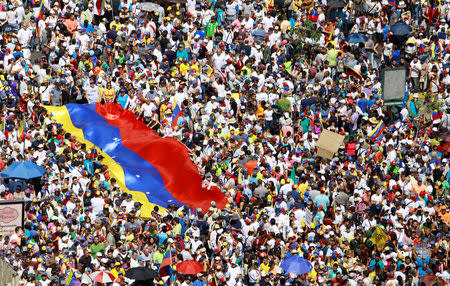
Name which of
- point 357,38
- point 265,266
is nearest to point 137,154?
point 265,266

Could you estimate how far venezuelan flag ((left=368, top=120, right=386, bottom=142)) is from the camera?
175ft

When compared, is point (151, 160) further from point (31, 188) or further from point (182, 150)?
point (31, 188)

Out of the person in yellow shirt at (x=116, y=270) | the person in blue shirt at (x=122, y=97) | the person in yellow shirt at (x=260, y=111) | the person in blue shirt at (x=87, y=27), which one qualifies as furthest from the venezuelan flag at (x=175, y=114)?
the person in yellow shirt at (x=116, y=270)

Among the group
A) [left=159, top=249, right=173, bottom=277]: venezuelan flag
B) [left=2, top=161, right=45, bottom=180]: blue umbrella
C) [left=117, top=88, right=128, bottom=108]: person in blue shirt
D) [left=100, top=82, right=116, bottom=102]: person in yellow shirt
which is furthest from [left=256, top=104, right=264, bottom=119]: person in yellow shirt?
[left=159, top=249, right=173, bottom=277]: venezuelan flag

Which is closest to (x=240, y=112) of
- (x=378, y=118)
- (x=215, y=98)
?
(x=215, y=98)

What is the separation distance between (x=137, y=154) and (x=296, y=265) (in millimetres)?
8987

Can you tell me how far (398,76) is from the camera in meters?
55.2

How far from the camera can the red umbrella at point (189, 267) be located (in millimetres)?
44938

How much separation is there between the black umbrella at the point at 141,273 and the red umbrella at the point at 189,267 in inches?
36.6

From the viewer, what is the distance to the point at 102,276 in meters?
43.9

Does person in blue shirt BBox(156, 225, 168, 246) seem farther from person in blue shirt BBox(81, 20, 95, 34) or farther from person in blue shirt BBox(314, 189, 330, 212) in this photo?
person in blue shirt BBox(81, 20, 95, 34)

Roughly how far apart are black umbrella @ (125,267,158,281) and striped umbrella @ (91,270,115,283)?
1.64 ft

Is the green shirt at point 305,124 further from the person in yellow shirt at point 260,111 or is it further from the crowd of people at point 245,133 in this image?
the person in yellow shirt at point 260,111

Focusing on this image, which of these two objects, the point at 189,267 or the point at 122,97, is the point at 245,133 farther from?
the point at 189,267
